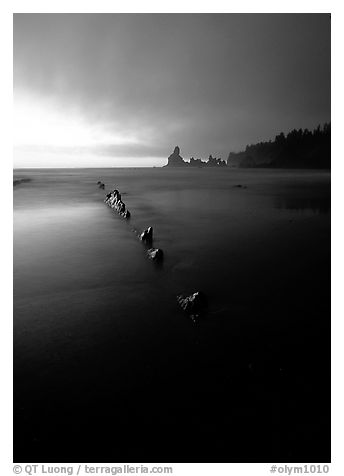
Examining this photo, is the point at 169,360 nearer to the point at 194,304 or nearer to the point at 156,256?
the point at 194,304

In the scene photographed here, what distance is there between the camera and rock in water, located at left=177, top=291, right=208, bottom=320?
6543mm

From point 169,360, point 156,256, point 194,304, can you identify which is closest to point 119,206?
point 156,256

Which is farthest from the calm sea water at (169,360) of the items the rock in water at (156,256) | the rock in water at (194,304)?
the rock in water at (156,256)

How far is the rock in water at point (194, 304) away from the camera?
6.54 metres

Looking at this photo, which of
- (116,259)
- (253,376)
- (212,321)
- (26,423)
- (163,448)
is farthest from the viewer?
(116,259)

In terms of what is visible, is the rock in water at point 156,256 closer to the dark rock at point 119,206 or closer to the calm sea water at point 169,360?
the calm sea water at point 169,360

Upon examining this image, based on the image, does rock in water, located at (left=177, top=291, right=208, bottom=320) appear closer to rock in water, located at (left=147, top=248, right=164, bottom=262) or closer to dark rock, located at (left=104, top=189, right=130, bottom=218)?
rock in water, located at (left=147, top=248, right=164, bottom=262)

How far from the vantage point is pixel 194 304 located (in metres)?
6.65

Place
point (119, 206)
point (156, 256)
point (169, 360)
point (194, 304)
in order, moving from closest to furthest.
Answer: point (169, 360)
point (194, 304)
point (156, 256)
point (119, 206)

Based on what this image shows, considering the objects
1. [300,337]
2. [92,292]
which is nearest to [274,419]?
[300,337]

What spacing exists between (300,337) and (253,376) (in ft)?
5.83

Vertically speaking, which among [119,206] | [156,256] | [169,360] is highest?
[119,206]
